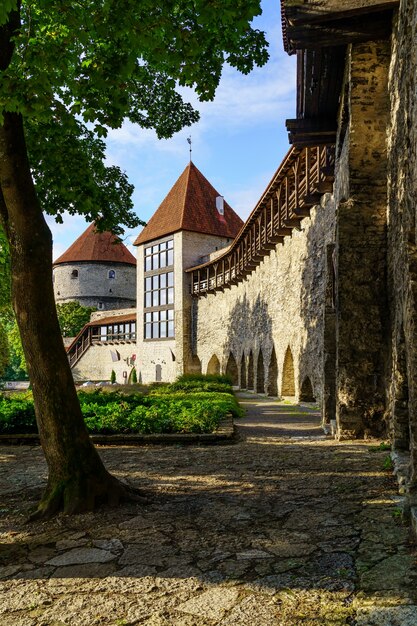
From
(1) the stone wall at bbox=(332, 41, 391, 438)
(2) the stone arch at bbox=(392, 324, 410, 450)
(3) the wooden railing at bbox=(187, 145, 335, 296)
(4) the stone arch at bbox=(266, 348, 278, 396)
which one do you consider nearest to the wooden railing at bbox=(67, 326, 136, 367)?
(3) the wooden railing at bbox=(187, 145, 335, 296)

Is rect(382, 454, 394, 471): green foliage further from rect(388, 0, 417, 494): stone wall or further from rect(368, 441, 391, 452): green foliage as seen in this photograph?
rect(368, 441, 391, 452): green foliage

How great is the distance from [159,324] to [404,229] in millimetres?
36161

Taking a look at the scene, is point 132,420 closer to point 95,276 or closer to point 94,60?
point 94,60

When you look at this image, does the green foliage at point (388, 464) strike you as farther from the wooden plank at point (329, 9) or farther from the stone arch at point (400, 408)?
the wooden plank at point (329, 9)

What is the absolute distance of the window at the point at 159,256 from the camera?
39469 millimetres

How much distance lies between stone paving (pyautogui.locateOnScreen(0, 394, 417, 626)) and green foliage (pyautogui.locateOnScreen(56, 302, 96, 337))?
49.7 meters

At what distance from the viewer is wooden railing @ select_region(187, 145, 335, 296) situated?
15.6m

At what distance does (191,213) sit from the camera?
39125mm

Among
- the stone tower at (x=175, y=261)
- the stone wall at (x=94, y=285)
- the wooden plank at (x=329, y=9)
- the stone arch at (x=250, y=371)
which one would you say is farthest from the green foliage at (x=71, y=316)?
the wooden plank at (x=329, y=9)

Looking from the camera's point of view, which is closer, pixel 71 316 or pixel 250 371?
pixel 250 371

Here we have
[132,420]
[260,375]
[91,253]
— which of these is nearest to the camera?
[132,420]

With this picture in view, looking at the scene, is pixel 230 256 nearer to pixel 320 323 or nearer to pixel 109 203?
pixel 320 323

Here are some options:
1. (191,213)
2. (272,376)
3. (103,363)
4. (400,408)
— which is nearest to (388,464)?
(400,408)

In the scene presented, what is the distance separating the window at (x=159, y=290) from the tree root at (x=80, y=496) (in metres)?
34.2
